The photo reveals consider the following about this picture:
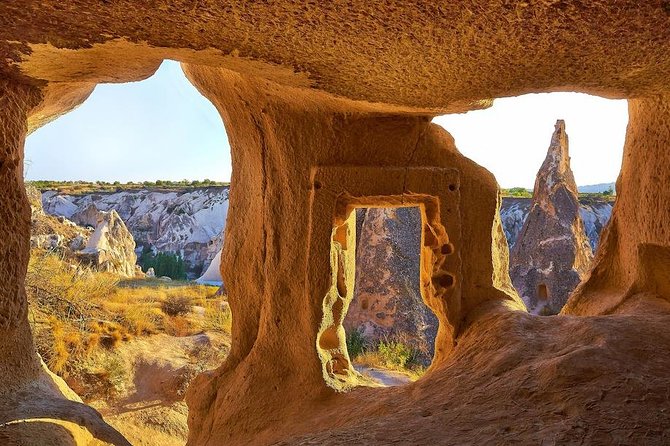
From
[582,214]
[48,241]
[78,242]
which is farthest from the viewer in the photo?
[582,214]

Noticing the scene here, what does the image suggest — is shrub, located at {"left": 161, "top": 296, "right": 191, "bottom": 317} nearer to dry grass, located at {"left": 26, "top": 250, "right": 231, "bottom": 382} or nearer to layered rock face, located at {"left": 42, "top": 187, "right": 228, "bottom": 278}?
dry grass, located at {"left": 26, "top": 250, "right": 231, "bottom": 382}

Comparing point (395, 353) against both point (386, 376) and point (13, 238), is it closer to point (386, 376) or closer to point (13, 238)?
point (386, 376)

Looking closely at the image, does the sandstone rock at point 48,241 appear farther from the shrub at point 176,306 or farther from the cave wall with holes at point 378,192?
the cave wall with holes at point 378,192

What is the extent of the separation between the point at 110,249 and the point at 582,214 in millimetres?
18964

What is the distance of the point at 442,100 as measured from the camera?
10.1 ft

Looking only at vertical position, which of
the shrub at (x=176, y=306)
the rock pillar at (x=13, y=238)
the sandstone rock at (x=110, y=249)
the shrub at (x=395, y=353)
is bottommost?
the shrub at (x=395, y=353)

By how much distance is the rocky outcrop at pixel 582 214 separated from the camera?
68.9ft

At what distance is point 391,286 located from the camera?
1007cm

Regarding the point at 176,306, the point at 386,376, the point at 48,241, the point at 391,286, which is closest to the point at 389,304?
the point at 391,286

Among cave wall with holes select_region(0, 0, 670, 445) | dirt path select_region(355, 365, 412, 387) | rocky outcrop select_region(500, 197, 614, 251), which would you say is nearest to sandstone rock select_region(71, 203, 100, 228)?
rocky outcrop select_region(500, 197, 614, 251)

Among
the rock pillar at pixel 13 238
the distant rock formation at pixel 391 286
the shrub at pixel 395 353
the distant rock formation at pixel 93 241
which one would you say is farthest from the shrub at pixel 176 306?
the rock pillar at pixel 13 238

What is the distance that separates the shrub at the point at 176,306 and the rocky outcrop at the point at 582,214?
A: 1451 cm

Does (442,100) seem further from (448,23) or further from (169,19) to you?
(169,19)

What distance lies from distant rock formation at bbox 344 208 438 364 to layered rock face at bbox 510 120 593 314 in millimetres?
3918
